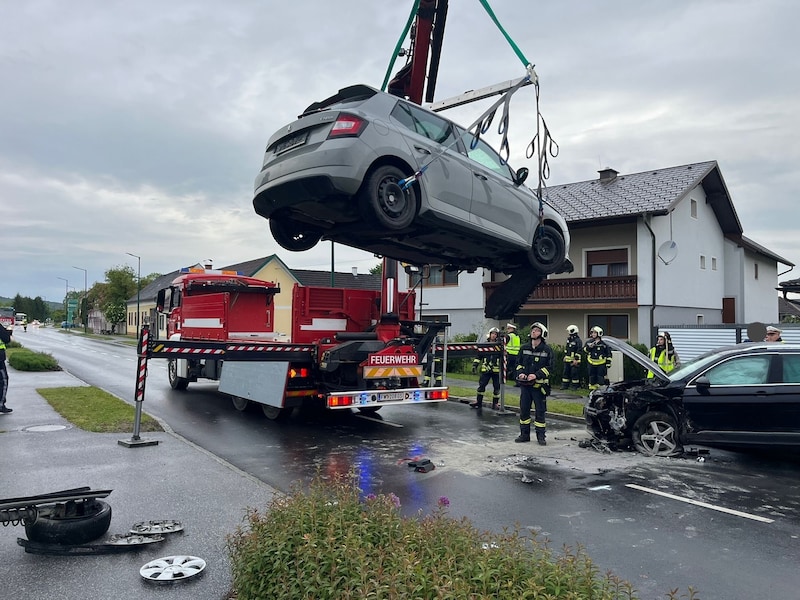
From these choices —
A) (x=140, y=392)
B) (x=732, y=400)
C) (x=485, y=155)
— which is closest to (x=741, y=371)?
(x=732, y=400)

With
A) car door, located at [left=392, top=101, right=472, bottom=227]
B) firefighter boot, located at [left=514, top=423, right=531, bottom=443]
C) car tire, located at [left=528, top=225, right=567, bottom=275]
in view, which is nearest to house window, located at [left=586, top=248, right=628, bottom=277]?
car tire, located at [left=528, top=225, right=567, bottom=275]

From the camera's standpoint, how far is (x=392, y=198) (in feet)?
21.6

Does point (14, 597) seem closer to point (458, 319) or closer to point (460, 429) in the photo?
point (460, 429)

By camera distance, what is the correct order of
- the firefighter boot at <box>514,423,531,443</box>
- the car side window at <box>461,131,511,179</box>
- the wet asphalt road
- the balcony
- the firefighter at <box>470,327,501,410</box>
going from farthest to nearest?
1. the balcony
2. the firefighter at <box>470,327,501,410</box>
3. the firefighter boot at <box>514,423,531,443</box>
4. the car side window at <box>461,131,511,179</box>
5. the wet asphalt road

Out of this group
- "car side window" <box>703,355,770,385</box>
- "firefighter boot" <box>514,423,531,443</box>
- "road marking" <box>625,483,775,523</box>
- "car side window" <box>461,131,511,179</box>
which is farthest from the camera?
"firefighter boot" <box>514,423,531,443</box>

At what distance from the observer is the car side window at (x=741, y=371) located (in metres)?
7.39

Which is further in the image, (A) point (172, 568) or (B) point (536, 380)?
(B) point (536, 380)

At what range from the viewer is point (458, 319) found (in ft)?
87.7

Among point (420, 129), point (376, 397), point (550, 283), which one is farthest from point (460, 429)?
point (550, 283)

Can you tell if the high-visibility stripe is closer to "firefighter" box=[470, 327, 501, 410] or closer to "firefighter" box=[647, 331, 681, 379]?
"firefighter" box=[470, 327, 501, 410]

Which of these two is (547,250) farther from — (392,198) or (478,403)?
(478,403)

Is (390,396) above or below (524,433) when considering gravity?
above

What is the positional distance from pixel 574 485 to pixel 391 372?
3.44 m

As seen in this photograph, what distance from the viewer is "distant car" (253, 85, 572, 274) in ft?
20.6
